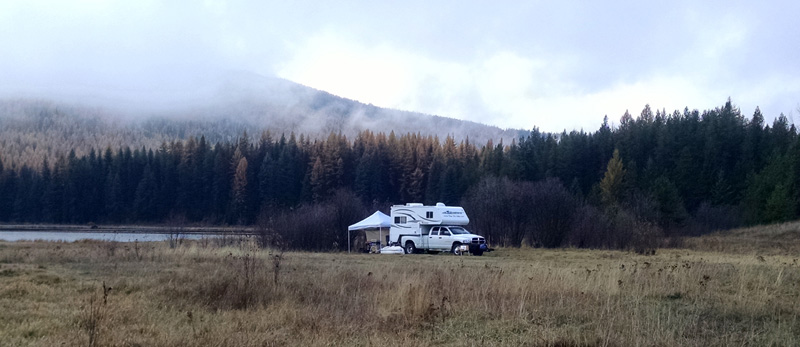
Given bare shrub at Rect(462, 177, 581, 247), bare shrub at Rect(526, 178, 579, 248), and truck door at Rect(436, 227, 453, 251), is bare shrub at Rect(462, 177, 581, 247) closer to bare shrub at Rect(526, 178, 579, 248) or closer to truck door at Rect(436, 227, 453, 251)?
bare shrub at Rect(526, 178, 579, 248)

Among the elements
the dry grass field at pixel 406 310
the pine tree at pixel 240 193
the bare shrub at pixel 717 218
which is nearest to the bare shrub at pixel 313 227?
the dry grass field at pixel 406 310

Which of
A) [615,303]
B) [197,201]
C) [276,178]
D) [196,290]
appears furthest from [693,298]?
[197,201]

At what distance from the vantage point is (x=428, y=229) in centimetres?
3250

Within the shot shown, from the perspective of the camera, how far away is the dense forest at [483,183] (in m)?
38.4

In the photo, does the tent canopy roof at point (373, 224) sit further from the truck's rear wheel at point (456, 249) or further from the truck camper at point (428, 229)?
the truck's rear wheel at point (456, 249)

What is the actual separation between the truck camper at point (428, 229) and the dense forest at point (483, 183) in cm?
473

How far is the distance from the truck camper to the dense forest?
4735 mm

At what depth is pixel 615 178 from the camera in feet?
206

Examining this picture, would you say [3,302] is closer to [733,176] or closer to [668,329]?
[668,329]

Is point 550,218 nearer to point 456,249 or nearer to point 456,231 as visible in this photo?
point 456,231

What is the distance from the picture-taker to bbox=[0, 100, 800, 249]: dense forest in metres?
38.4

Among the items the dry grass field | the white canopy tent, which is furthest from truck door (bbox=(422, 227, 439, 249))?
the dry grass field

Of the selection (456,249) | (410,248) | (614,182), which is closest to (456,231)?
(456,249)

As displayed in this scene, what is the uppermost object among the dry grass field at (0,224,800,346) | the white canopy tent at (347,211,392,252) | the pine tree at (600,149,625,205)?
the pine tree at (600,149,625,205)
